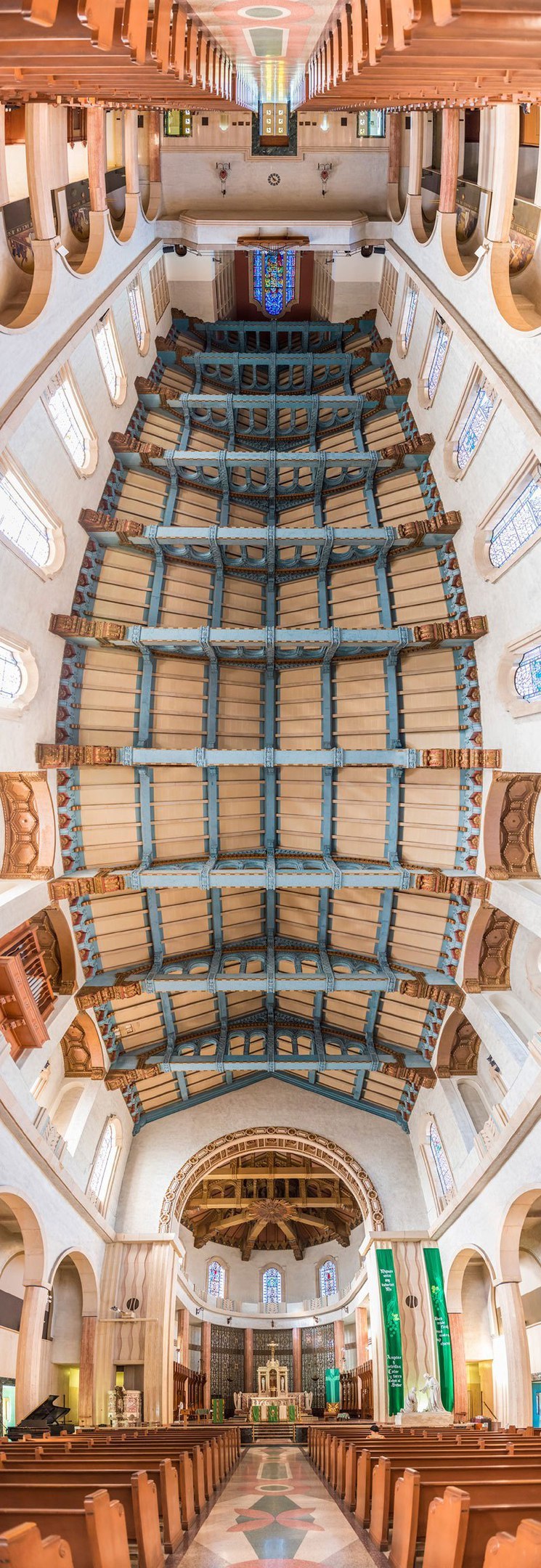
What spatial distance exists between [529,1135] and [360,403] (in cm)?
1732

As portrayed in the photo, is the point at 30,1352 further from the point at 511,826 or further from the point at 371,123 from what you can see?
the point at 371,123

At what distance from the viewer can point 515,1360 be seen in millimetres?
18250

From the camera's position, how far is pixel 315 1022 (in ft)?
84.6

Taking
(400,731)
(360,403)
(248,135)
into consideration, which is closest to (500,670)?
(400,731)

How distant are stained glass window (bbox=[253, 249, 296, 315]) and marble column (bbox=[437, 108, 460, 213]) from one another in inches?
353

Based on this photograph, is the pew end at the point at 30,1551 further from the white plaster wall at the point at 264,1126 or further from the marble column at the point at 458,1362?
the white plaster wall at the point at 264,1126

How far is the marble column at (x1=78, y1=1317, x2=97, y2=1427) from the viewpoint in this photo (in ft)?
73.7

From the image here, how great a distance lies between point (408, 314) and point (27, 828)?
14.7 meters

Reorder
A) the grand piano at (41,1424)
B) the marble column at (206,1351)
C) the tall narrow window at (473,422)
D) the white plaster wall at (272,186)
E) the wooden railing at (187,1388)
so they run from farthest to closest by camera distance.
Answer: the marble column at (206,1351), the wooden railing at (187,1388), the white plaster wall at (272,186), the tall narrow window at (473,422), the grand piano at (41,1424)

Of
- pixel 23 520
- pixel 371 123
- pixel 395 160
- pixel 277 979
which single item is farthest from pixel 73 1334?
pixel 371 123

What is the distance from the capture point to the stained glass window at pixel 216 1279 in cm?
4028

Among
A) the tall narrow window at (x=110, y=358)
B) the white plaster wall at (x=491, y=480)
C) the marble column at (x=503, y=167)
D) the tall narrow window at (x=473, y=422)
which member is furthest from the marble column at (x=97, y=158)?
the tall narrow window at (x=473, y=422)

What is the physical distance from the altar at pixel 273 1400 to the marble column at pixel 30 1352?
19.1m

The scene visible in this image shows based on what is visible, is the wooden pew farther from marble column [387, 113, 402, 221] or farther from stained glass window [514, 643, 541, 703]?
marble column [387, 113, 402, 221]
